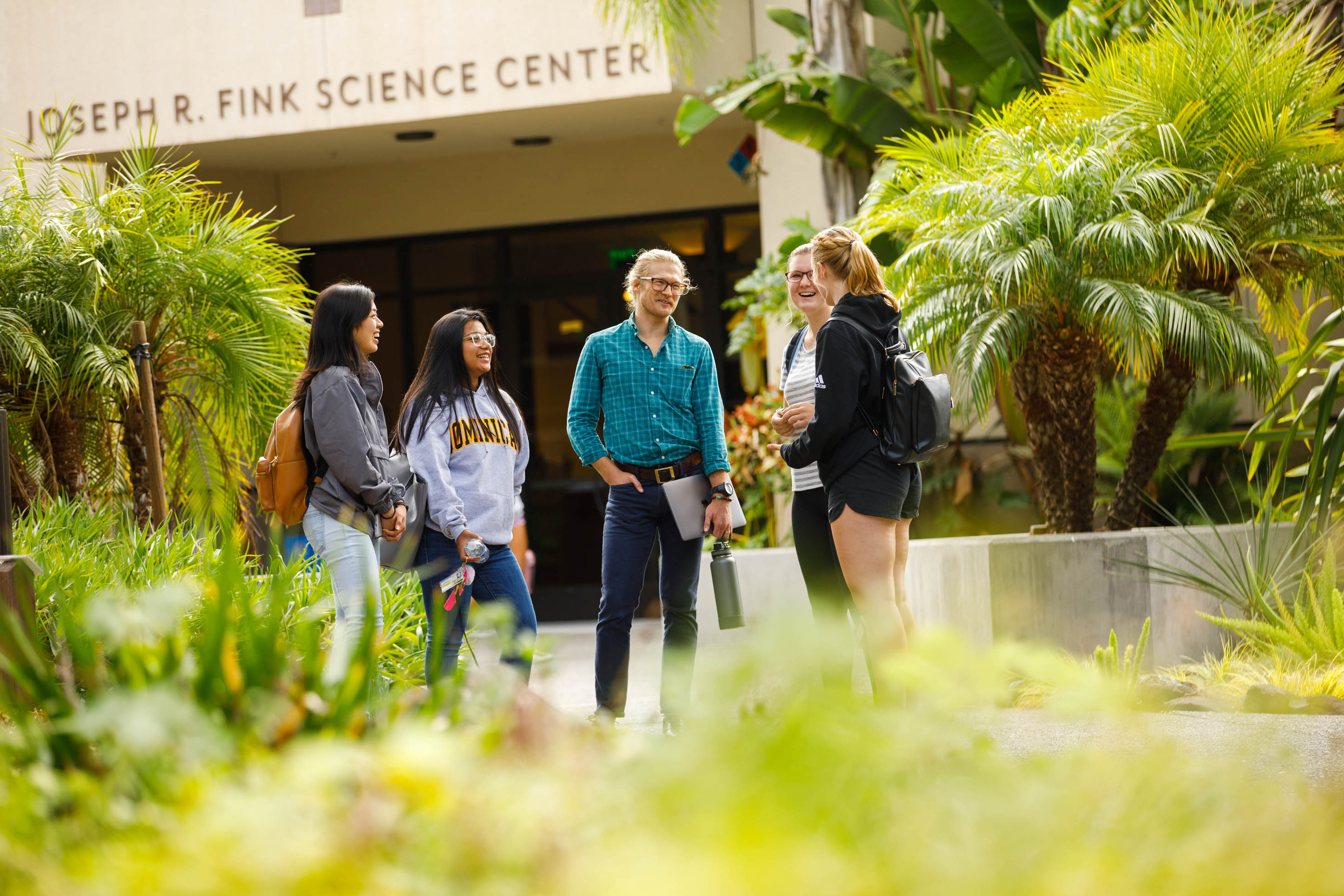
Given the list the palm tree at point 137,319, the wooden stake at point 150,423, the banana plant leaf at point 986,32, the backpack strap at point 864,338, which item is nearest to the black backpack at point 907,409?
the backpack strap at point 864,338

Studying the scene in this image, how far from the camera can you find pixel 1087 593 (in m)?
6.00

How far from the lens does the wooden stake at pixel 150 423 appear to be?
239 inches

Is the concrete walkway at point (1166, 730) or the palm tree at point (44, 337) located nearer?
the concrete walkway at point (1166, 730)

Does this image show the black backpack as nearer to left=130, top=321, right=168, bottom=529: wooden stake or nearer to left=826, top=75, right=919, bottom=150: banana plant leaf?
left=130, top=321, right=168, bottom=529: wooden stake

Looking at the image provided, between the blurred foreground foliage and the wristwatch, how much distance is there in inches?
109

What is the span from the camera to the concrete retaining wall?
597 centimetres

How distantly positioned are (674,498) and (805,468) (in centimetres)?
51

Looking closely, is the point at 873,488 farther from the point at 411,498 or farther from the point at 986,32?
the point at 986,32

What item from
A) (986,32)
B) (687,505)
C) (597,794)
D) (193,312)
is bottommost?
(597,794)

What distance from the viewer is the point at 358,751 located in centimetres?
140

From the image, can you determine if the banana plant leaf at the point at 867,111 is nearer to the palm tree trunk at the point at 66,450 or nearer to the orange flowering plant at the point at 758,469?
the orange flowering plant at the point at 758,469

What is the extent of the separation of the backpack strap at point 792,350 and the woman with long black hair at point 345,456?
158cm

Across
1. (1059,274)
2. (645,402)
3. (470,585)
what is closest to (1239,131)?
(1059,274)

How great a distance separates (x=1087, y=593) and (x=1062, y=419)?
980mm
